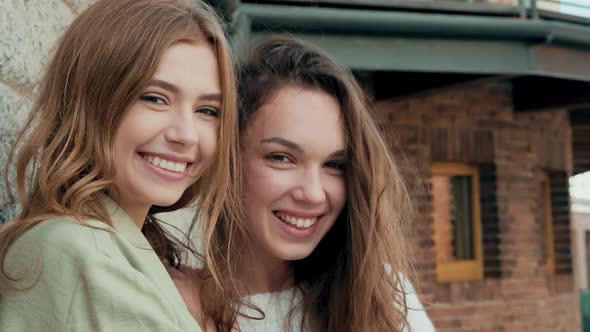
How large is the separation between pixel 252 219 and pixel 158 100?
64cm

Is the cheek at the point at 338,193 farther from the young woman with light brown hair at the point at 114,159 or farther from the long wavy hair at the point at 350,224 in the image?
the young woman with light brown hair at the point at 114,159

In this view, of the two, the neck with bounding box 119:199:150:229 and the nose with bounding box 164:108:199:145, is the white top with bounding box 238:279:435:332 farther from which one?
the nose with bounding box 164:108:199:145

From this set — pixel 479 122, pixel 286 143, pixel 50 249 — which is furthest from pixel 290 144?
pixel 479 122

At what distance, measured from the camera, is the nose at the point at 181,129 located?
55.4 inches

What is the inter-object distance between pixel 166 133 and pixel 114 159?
10 cm

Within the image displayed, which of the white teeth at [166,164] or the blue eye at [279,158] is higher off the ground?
the blue eye at [279,158]

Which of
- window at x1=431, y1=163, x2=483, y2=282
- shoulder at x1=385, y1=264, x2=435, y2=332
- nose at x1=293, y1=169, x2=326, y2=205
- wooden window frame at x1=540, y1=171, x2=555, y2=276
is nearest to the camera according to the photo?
nose at x1=293, y1=169, x2=326, y2=205

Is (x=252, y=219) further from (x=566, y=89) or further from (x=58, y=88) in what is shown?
(x=566, y=89)

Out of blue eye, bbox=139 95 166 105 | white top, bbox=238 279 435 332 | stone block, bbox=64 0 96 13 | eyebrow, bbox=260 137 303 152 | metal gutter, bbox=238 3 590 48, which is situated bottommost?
white top, bbox=238 279 435 332

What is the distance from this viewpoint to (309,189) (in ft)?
6.23

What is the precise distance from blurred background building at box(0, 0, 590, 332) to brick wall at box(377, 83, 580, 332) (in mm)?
12

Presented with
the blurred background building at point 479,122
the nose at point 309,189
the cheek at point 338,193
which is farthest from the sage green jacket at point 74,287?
the blurred background building at point 479,122

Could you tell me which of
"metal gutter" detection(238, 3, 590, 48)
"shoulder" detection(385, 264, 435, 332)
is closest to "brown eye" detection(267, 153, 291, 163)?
"shoulder" detection(385, 264, 435, 332)

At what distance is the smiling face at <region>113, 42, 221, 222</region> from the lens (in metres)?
1.38
